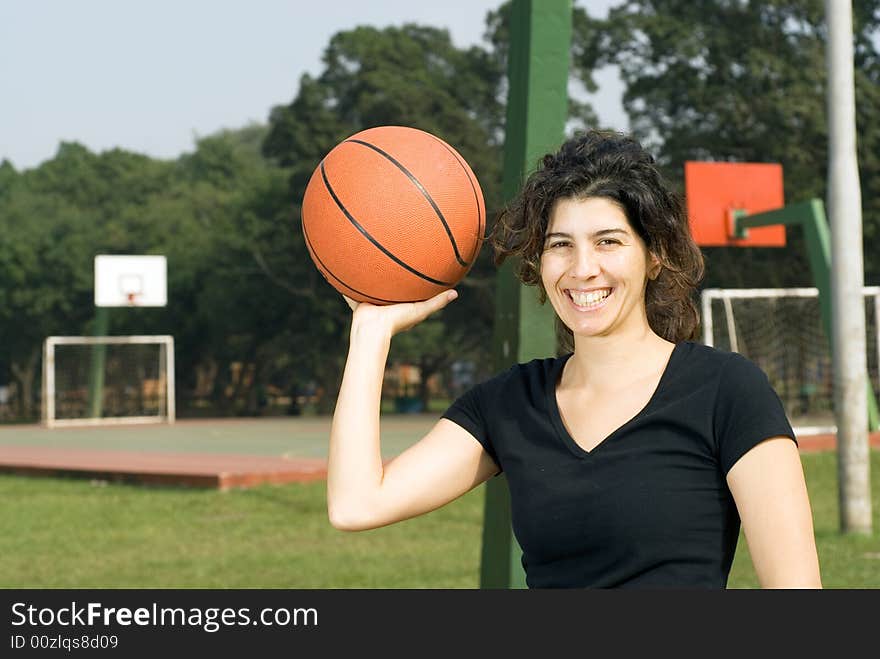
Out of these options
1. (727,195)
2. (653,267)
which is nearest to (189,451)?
(727,195)

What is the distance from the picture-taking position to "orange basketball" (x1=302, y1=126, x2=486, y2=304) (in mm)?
3004

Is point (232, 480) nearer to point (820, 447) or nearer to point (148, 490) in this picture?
point (148, 490)

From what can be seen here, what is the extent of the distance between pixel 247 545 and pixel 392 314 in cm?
692

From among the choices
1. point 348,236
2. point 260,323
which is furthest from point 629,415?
point 260,323

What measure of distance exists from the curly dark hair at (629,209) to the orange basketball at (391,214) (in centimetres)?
47

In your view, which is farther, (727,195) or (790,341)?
(790,341)

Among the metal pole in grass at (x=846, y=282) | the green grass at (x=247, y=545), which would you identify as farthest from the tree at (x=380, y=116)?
the metal pole in grass at (x=846, y=282)

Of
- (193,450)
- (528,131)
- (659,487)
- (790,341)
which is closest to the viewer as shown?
(659,487)

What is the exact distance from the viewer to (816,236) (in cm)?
1366

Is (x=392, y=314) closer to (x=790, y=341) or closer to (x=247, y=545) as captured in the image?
(x=247, y=545)

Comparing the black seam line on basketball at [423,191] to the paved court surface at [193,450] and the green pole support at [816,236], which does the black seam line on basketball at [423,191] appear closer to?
the green pole support at [816,236]

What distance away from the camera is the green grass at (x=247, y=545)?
7.99m

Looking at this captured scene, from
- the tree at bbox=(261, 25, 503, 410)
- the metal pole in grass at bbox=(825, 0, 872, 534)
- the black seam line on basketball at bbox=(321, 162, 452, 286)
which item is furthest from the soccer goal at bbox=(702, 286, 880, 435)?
the black seam line on basketball at bbox=(321, 162, 452, 286)

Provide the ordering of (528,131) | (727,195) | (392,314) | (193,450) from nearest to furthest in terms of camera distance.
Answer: (392,314) → (528,131) → (727,195) → (193,450)
